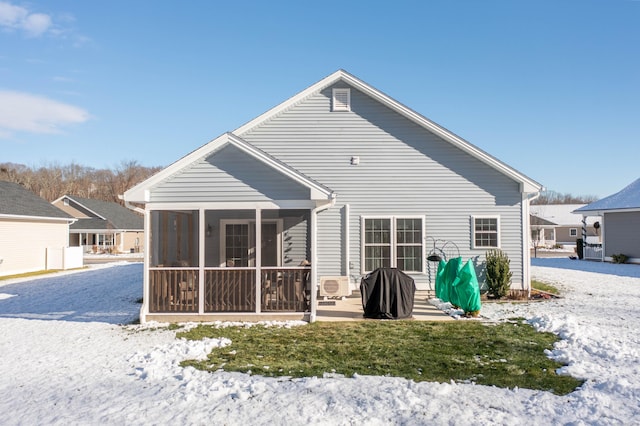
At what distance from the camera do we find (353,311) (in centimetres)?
1072

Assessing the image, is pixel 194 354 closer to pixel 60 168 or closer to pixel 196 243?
pixel 196 243

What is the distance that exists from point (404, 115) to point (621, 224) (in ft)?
56.9

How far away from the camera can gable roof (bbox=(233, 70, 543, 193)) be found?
12594 mm

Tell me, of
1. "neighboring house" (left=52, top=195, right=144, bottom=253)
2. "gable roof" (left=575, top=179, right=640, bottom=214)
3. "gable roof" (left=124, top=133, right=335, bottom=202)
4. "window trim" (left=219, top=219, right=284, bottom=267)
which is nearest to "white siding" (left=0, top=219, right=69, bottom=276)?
"window trim" (left=219, top=219, right=284, bottom=267)

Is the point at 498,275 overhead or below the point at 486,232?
below

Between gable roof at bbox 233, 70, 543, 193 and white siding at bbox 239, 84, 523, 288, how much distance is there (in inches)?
6.4

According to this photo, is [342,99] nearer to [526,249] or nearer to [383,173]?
[383,173]

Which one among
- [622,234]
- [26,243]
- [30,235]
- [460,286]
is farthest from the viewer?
[622,234]

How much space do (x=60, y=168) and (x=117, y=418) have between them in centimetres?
8748

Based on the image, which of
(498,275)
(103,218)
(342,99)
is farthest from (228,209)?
(103,218)

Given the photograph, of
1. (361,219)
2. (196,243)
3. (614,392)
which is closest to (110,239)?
(196,243)

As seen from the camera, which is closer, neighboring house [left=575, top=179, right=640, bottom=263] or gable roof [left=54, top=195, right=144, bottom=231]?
neighboring house [left=575, top=179, right=640, bottom=263]

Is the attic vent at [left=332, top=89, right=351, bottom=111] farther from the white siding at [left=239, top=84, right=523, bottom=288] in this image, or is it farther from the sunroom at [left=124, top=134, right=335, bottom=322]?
the sunroom at [left=124, top=134, right=335, bottom=322]

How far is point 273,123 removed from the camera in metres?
13.1
